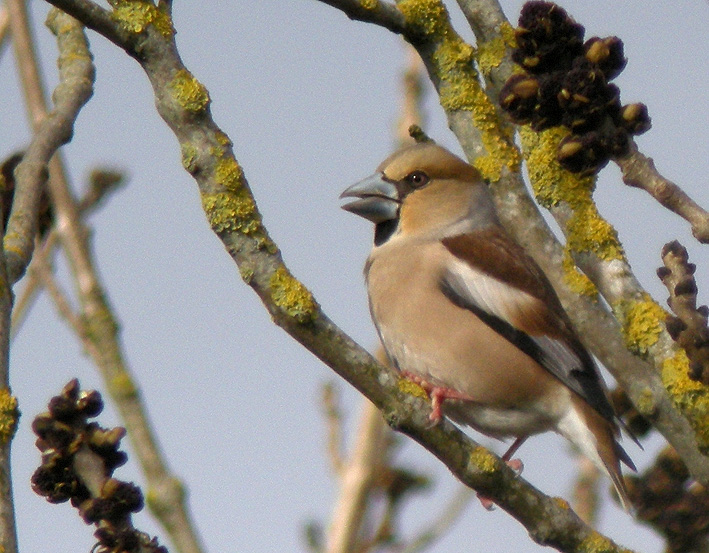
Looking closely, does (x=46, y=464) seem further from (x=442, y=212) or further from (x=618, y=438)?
(x=442, y=212)

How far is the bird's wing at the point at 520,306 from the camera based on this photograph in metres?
4.72

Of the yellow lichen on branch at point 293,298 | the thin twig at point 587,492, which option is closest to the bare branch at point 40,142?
the yellow lichen on branch at point 293,298

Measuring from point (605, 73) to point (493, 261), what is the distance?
8.53 feet

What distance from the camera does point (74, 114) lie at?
336 cm

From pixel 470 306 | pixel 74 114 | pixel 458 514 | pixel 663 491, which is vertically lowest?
pixel 663 491

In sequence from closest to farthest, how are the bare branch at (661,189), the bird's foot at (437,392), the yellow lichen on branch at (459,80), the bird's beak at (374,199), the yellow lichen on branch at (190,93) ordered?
the bare branch at (661,189), the yellow lichen on branch at (190,93), the yellow lichen on branch at (459,80), the bird's foot at (437,392), the bird's beak at (374,199)

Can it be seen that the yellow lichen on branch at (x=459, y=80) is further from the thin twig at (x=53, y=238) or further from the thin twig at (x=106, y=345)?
the thin twig at (x=53, y=238)

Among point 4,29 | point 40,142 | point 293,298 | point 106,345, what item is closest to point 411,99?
point 4,29

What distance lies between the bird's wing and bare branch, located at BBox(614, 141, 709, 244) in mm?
2319

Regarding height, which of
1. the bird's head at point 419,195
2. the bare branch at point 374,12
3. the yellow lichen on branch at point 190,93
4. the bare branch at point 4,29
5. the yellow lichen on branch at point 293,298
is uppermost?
the bare branch at point 4,29

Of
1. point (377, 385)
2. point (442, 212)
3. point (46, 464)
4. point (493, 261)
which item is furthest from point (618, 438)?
point (46, 464)

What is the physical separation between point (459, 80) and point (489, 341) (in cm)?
158

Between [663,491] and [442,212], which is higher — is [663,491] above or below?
below

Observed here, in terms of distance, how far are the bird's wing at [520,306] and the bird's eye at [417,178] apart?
1.73 ft
